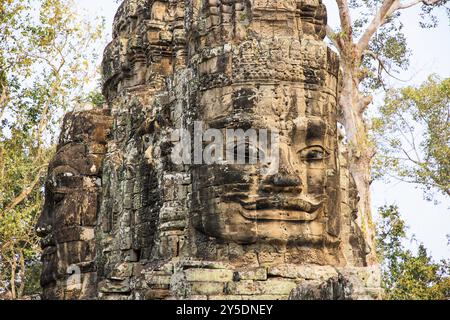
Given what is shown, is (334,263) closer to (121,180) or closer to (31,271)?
(121,180)

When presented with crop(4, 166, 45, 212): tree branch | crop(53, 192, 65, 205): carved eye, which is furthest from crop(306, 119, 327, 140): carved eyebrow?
crop(4, 166, 45, 212): tree branch

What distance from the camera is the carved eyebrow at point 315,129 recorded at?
11.0 metres

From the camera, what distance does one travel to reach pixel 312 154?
11.0 meters

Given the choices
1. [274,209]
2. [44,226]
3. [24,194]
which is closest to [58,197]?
[44,226]

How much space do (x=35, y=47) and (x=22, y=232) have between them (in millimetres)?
3929

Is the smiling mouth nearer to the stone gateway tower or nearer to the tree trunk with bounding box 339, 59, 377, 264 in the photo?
the stone gateway tower

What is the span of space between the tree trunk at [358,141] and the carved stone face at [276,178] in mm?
7783

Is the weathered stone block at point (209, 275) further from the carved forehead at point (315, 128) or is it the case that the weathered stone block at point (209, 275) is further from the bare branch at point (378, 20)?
the bare branch at point (378, 20)

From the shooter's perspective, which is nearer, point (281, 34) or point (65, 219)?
point (281, 34)

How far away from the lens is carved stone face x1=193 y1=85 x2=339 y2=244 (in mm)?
10625

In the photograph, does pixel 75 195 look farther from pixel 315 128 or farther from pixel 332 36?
pixel 332 36

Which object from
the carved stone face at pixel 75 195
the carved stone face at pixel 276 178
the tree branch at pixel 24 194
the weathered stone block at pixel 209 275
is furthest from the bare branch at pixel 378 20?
the weathered stone block at pixel 209 275
